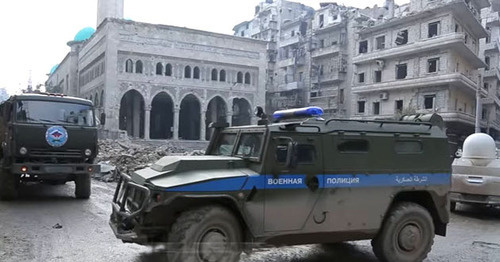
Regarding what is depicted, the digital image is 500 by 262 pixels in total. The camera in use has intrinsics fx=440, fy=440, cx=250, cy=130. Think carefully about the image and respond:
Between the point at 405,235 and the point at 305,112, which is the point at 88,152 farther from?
the point at 405,235

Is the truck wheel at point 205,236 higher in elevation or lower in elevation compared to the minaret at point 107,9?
lower

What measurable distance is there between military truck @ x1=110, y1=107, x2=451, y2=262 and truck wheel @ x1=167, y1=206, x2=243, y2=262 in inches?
0.5

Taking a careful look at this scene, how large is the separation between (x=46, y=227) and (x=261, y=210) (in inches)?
198

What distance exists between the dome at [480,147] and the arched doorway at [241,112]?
3831cm

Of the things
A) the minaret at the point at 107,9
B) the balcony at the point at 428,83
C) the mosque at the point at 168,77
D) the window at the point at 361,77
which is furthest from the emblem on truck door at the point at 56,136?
the minaret at the point at 107,9

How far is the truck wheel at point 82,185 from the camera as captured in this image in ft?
38.9

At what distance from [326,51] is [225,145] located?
46.9 metres

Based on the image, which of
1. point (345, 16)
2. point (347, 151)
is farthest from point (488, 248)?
point (345, 16)

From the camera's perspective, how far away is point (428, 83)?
1481 inches

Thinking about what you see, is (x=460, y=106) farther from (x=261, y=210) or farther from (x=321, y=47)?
(x=261, y=210)

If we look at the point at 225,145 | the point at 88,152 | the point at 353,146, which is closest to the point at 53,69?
the point at 88,152

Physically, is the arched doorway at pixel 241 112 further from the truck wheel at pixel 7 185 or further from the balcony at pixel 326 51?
the truck wheel at pixel 7 185

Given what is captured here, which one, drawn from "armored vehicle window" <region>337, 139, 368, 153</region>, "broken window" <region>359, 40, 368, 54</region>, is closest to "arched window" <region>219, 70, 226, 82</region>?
"broken window" <region>359, 40, 368, 54</region>

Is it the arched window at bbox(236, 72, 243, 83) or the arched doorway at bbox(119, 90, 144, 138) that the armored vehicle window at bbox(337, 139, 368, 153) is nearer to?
the arched doorway at bbox(119, 90, 144, 138)
